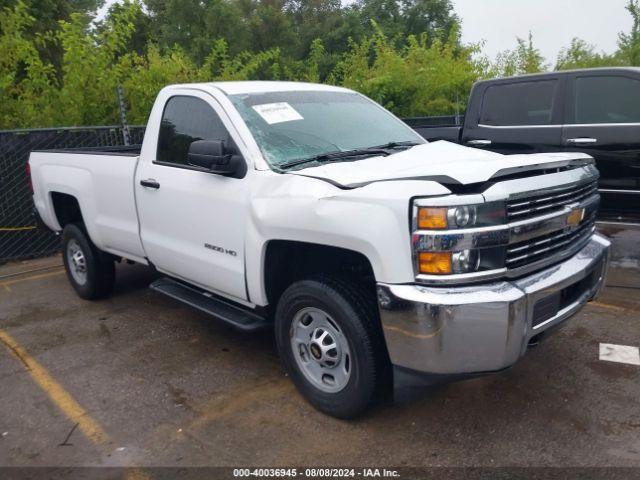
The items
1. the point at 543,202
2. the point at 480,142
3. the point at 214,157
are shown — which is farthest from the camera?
the point at 480,142

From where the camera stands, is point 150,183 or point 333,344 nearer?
point 333,344

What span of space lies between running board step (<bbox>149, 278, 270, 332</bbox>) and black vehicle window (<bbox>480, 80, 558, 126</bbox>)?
4.00 m

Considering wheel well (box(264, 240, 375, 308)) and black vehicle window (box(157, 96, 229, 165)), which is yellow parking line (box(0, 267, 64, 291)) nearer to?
black vehicle window (box(157, 96, 229, 165))

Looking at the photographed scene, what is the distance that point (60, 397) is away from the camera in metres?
3.84

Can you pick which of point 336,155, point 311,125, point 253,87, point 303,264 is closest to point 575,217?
point 336,155

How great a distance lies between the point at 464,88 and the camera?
13336 mm

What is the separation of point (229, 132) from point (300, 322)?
4.36 feet

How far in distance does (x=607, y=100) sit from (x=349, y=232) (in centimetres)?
422

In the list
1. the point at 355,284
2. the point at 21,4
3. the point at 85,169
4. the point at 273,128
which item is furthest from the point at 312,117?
the point at 21,4

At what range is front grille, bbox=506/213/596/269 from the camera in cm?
292

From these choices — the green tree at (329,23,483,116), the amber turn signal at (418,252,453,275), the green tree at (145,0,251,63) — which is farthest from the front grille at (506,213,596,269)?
the green tree at (145,0,251,63)

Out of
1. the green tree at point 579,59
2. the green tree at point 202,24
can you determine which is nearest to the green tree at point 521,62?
the green tree at point 579,59

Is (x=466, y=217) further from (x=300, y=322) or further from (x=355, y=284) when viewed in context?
(x=300, y=322)

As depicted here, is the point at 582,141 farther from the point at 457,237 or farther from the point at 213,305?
the point at 213,305
